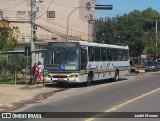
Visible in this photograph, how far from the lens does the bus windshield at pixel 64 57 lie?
26844 mm

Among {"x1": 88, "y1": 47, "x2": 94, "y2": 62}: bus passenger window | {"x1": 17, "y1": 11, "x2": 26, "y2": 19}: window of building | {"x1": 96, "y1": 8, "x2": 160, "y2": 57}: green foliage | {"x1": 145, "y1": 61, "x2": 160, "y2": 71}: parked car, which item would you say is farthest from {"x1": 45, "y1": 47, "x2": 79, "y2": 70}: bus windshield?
{"x1": 17, "y1": 11, "x2": 26, "y2": 19}: window of building

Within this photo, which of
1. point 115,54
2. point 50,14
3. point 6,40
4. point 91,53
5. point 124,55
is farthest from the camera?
point 50,14

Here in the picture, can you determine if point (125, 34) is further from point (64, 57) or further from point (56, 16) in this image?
point (64, 57)

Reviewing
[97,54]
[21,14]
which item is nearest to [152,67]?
[21,14]

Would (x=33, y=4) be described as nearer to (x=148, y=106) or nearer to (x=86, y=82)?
(x=86, y=82)

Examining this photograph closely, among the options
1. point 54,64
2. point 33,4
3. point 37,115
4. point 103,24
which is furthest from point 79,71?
point 103,24

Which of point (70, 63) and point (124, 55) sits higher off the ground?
point (124, 55)

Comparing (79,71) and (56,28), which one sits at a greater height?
(56,28)

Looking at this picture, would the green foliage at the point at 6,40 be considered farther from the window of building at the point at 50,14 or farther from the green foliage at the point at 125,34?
the window of building at the point at 50,14

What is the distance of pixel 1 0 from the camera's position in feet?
271

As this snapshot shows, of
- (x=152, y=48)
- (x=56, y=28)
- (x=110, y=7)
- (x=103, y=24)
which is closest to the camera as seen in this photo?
(x=110, y=7)

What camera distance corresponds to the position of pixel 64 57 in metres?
27.0

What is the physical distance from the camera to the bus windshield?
26844mm

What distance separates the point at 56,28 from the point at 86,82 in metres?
53.0
